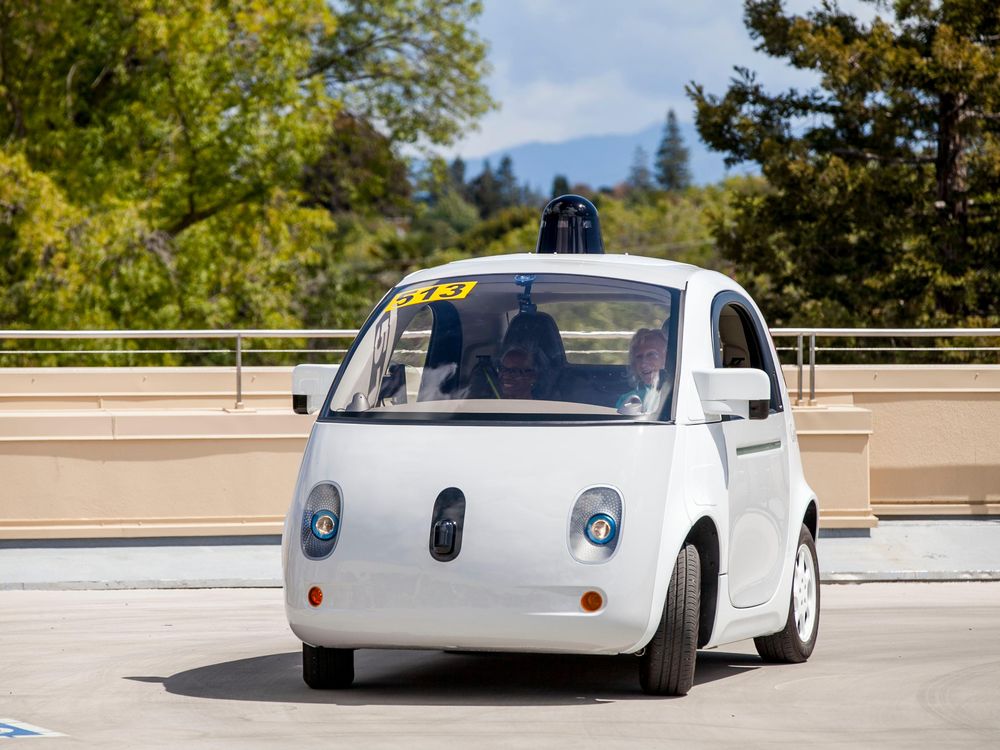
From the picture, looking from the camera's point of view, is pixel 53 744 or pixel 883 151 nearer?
pixel 53 744

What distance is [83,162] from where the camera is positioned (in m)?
33.8

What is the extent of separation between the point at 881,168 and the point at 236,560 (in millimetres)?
20165

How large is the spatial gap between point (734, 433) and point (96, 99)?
95.2ft

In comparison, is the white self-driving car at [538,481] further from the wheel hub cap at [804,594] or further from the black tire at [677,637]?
the wheel hub cap at [804,594]

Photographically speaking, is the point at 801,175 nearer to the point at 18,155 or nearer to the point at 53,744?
the point at 18,155

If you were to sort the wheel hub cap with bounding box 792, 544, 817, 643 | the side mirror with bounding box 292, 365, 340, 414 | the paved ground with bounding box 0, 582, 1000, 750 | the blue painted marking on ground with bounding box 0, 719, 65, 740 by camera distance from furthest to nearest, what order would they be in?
the wheel hub cap with bounding box 792, 544, 817, 643 < the side mirror with bounding box 292, 365, 340, 414 < the blue painted marking on ground with bounding box 0, 719, 65, 740 < the paved ground with bounding box 0, 582, 1000, 750

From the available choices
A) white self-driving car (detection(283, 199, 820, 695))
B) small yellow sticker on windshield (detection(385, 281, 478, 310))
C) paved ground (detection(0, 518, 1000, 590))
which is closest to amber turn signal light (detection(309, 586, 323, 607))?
white self-driving car (detection(283, 199, 820, 695))

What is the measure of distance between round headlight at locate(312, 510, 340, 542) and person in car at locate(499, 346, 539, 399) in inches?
36.4

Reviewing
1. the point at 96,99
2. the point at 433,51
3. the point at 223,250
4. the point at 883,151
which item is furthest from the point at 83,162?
the point at 883,151

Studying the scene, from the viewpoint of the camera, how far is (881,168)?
103 feet

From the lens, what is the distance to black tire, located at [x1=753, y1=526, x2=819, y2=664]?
→ 873 centimetres

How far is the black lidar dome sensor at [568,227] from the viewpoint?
1023 centimetres

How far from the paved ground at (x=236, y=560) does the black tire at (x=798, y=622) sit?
392cm

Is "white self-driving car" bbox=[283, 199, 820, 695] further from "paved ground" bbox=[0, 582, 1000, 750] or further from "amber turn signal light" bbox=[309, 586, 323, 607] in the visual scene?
"paved ground" bbox=[0, 582, 1000, 750]
